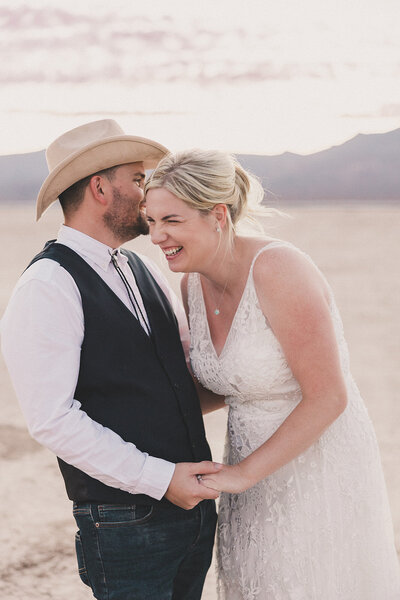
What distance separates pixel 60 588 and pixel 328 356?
2.63m

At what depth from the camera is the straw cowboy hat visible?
261cm

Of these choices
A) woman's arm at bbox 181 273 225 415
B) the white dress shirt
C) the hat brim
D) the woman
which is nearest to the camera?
the white dress shirt

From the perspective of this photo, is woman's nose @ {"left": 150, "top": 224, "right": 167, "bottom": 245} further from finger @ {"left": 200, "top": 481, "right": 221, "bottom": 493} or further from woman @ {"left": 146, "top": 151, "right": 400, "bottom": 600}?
finger @ {"left": 200, "top": 481, "right": 221, "bottom": 493}

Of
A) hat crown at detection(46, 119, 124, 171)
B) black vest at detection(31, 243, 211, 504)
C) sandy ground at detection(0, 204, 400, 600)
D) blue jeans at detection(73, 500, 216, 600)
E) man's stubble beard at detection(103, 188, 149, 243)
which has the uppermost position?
hat crown at detection(46, 119, 124, 171)

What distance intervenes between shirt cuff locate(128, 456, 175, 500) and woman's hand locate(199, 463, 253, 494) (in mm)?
119

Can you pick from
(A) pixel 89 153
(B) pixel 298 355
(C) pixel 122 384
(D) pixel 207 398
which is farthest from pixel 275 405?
(A) pixel 89 153

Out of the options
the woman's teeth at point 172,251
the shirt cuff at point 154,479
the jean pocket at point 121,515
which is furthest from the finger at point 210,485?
the woman's teeth at point 172,251

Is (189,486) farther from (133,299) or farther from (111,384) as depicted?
(133,299)

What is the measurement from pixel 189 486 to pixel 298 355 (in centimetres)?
55

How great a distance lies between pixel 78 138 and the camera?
2748 millimetres

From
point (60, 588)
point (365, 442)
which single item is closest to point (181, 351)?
point (365, 442)

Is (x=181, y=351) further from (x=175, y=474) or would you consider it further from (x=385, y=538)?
(x=385, y=538)

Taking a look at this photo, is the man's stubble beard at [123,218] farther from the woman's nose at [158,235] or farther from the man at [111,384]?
the woman's nose at [158,235]

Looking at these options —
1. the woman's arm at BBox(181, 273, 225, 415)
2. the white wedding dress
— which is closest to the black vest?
the white wedding dress
